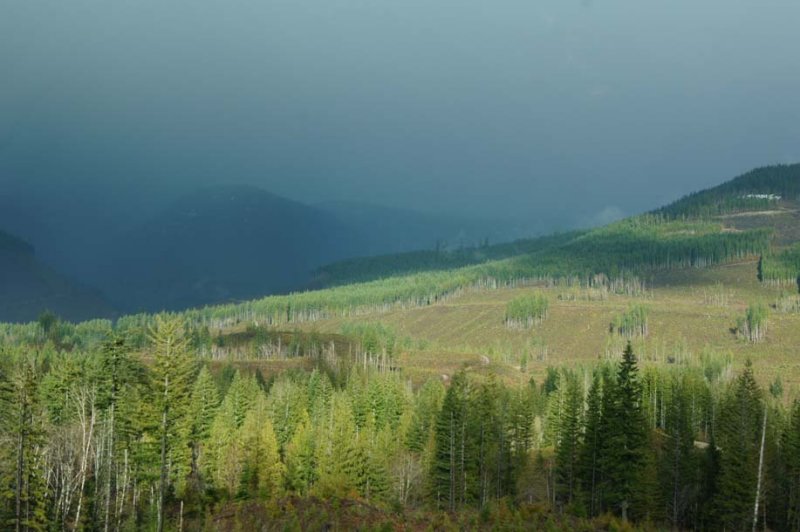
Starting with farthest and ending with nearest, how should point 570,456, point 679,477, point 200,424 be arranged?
point 200,424 → point 679,477 → point 570,456

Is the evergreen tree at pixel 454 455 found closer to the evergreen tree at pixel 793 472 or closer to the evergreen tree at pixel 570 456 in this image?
the evergreen tree at pixel 570 456

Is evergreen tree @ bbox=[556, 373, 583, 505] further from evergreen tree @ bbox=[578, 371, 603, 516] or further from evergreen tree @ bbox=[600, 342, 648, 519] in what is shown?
evergreen tree @ bbox=[600, 342, 648, 519]

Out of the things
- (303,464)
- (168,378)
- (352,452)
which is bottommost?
(303,464)

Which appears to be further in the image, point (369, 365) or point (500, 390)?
point (369, 365)

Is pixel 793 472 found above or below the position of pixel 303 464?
above

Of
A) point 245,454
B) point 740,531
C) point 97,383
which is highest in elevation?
point 97,383

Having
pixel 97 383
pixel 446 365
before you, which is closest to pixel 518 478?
pixel 97 383

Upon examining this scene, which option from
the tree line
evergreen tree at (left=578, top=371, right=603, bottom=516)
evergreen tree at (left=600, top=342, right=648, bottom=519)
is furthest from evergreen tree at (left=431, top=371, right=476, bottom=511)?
evergreen tree at (left=600, top=342, right=648, bottom=519)

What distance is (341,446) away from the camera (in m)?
77.7

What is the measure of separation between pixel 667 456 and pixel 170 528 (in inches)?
1924

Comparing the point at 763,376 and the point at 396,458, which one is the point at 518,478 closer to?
the point at 396,458

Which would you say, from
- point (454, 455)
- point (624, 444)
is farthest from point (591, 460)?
point (454, 455)

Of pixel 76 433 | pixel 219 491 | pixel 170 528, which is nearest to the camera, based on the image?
pixel 170 528

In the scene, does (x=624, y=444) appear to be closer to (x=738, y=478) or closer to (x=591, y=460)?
(x=591, y=460)
